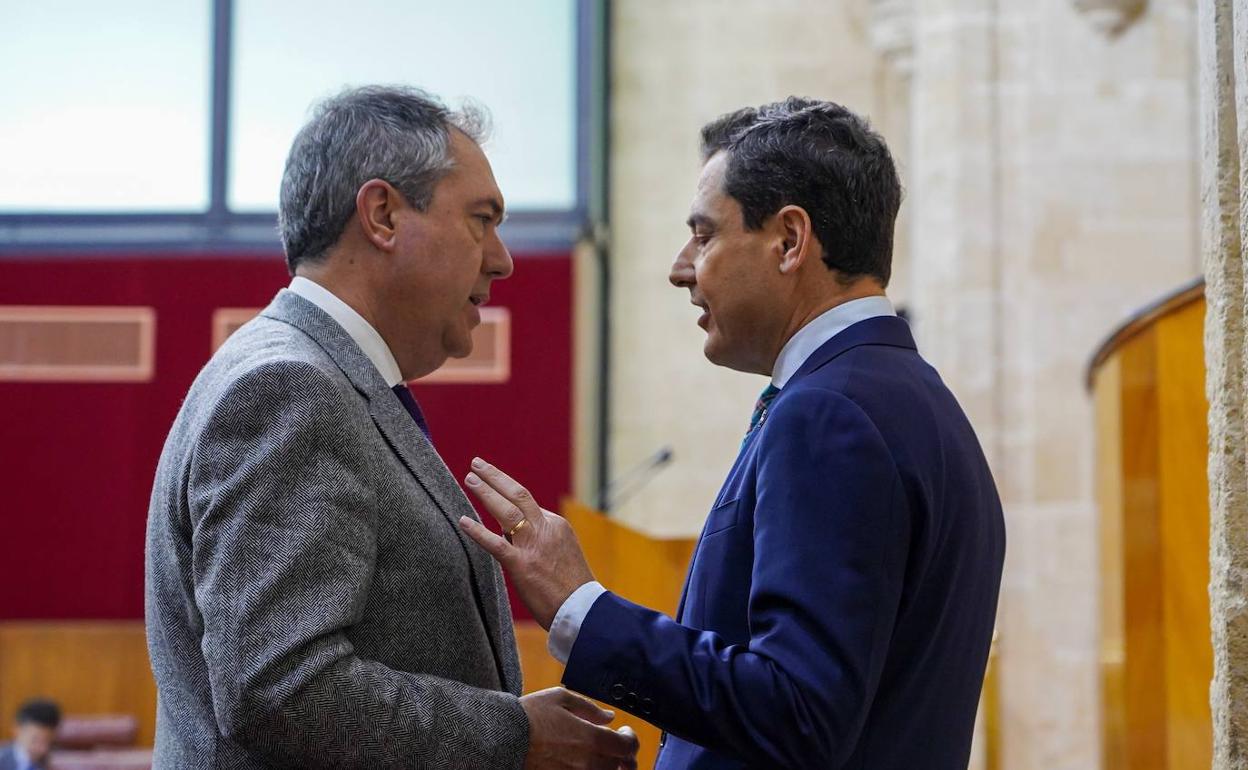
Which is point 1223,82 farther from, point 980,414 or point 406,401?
point 980,414

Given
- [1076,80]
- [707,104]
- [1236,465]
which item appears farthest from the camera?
[707,104]

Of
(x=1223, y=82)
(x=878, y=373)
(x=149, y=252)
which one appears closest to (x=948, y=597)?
(x=878, y=373)

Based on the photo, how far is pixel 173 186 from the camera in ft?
29.3

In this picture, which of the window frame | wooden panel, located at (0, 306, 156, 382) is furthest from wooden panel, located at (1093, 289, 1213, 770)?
wooden panel, located at (0, 306, 156, 382)

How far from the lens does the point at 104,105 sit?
909cm

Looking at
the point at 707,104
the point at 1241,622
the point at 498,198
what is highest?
the point at 707,104

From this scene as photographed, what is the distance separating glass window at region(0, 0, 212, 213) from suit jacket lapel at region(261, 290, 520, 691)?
7524mm

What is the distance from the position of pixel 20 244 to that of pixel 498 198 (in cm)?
771

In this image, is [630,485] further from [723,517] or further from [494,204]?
[723,517]

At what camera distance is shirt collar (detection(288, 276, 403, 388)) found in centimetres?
178

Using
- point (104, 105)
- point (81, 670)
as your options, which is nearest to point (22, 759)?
point (81, 670)

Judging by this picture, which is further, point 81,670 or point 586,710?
point 81,670

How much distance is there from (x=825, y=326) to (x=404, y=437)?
51cm

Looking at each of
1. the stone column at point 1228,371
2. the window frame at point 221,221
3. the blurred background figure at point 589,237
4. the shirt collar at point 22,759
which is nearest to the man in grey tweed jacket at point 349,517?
the stone column at point 1228,371
